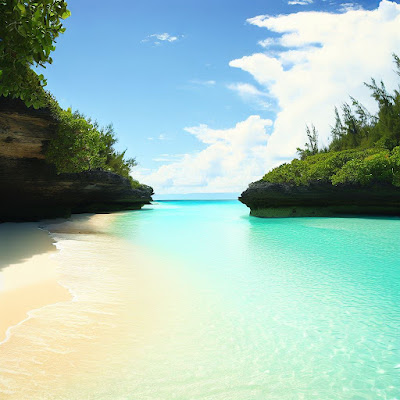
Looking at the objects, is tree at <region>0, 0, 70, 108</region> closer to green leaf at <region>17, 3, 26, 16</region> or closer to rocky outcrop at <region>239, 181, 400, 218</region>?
green leaf at <region>17, 3, 26, 16</region>

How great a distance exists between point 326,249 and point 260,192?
10837 millimetres

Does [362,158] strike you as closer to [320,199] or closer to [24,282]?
[320,199]

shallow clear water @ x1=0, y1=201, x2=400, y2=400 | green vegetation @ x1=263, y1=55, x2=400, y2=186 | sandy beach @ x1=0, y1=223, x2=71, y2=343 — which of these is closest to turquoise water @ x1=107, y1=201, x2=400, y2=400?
shallow clear water @ x1=0, y1=201, x2=400, y2=400

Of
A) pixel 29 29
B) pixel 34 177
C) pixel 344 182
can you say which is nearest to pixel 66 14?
pixel 29 29

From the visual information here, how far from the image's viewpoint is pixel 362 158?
18828 mm

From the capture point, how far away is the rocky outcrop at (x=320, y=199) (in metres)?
17.4

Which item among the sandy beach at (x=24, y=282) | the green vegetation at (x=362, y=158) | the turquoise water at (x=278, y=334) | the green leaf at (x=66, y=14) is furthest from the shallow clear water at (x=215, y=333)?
the green vegetation at (x=362, y=158)

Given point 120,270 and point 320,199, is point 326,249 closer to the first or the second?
point 120,270

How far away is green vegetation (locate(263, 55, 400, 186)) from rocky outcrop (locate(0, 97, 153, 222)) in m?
10.9

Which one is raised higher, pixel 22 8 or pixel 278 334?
pixel 22 8

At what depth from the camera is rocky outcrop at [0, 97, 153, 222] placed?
9.12 m

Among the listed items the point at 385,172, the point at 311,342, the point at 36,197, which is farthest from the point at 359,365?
the point at 385,172

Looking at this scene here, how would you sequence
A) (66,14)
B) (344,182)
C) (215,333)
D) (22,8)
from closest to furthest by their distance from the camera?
(215,333) → (22,8) → (66,14) → (344,182)

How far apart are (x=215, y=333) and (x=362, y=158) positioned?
18804 mm
